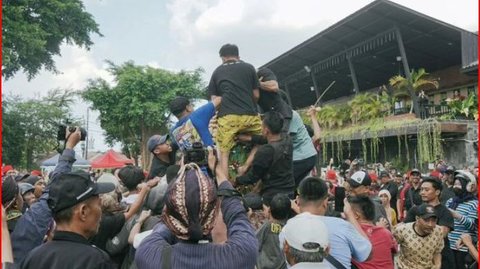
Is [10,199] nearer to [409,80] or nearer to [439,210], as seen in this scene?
[439,210]

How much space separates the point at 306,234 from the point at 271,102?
248cm

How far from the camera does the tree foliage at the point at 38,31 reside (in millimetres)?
25109

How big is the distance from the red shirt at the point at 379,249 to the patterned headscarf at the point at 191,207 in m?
2.03

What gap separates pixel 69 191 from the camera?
8.44 feet

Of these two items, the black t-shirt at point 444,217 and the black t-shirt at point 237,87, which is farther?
the black t-shirt at point 444,217

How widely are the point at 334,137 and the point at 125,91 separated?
2150cm

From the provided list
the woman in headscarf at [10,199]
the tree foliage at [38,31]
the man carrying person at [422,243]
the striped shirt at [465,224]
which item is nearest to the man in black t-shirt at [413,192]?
the striped shirt at [465,224]

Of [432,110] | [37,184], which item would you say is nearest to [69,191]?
[37,184]

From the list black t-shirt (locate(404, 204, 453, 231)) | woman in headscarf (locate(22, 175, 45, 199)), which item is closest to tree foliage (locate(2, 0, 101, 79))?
woman in headscarf (locate(22, 175, 45, 199))

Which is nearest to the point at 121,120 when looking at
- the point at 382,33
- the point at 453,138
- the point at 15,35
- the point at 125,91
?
the point at 125,91

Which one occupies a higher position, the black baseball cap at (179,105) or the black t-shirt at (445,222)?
the black baseball cap at (179,105)

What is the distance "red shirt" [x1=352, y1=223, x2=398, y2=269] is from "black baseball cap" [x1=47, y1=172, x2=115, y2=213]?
7.53ft

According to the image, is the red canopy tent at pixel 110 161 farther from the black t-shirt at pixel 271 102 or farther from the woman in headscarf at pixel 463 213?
the black t-shirt at pixel 271 102

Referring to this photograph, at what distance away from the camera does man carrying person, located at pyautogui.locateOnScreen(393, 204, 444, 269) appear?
18.5 ft
